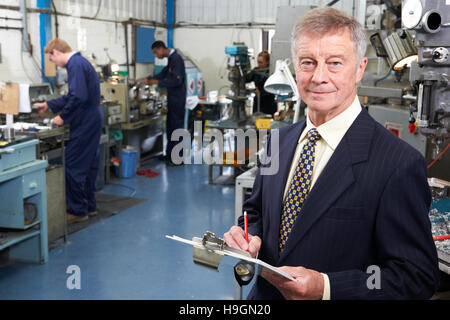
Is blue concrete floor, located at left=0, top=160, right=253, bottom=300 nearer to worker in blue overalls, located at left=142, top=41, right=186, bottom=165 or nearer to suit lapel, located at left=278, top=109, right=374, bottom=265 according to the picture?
suit lapel, located at left=278, top=109, right=374, bottom=265

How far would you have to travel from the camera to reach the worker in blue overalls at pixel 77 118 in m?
3.60

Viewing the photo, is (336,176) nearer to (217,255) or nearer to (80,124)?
(217,255)

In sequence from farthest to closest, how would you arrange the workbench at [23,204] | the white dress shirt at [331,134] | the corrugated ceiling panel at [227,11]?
the corrugated ceiling panel at [227,11] → the workbench at [23,204] → the white dress shirt at [331,134]

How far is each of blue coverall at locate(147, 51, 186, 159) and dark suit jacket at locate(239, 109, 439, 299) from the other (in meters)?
4.56

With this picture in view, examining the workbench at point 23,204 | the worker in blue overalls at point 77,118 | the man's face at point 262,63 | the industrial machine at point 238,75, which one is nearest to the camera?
the workbench at point 23,204

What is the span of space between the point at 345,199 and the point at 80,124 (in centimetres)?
301

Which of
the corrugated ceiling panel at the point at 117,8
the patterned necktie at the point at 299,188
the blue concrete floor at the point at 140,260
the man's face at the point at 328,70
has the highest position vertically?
the corrugated ceiling panel at the point at 117,8

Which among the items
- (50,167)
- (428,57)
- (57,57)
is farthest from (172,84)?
(428,57)

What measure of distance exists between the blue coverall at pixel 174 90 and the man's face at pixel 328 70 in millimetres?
4532

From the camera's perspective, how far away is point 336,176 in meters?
1.00

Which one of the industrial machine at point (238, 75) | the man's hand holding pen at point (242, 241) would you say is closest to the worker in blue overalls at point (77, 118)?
the industrial machine at point (238, 75)

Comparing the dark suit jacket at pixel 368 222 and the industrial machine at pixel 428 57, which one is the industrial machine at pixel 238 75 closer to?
the industrial machine at pixel 428 57
